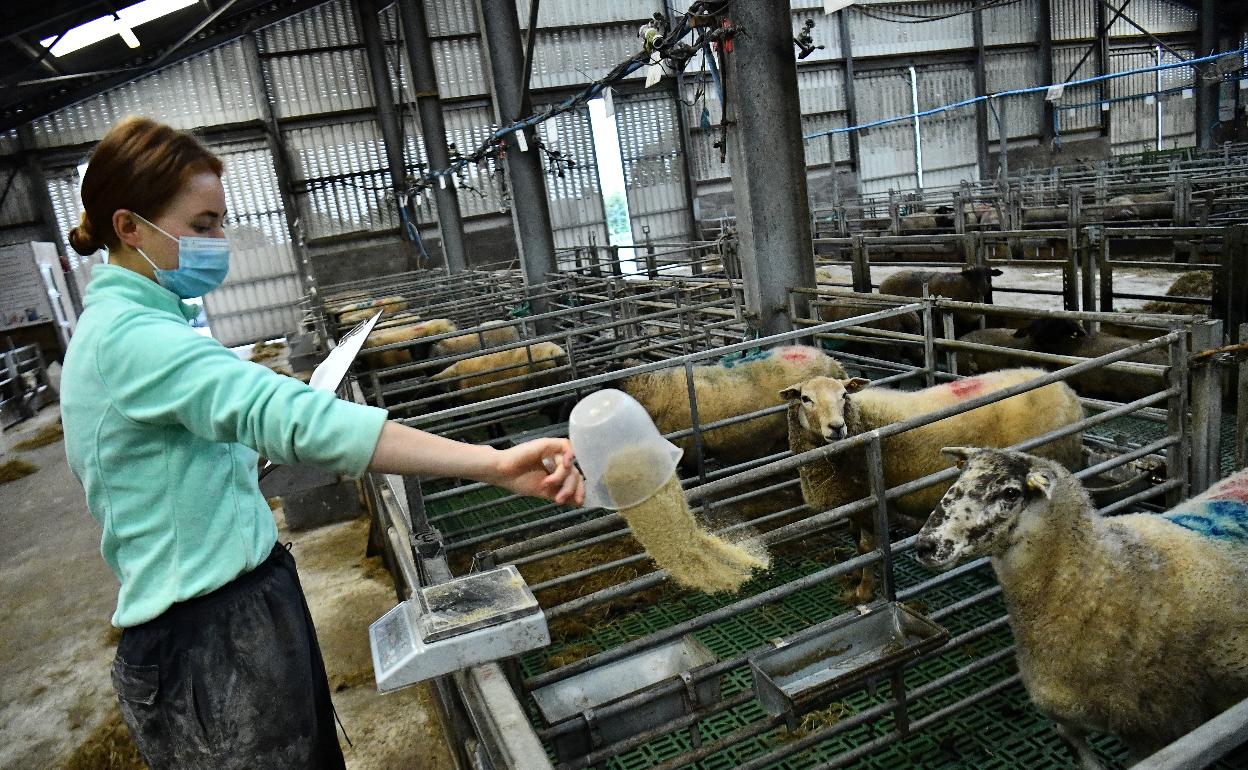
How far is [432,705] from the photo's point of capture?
12.7 feet

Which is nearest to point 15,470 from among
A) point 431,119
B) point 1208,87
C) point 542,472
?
point 431,119

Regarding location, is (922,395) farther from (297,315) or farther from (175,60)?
(175,60)

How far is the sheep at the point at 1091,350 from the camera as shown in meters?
5.74

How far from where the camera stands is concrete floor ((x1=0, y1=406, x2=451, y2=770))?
383 cm

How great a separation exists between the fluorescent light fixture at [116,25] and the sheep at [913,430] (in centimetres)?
1481

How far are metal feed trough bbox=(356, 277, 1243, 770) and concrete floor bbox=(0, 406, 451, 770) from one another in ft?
2.11

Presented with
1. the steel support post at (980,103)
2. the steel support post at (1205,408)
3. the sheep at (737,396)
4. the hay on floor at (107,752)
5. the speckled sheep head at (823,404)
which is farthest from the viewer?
the steel support post at (980,103)

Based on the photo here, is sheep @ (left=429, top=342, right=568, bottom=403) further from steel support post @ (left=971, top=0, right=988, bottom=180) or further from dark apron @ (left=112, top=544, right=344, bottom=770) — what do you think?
steel support post @ (left=971, top=0, right=988, bottom=180)

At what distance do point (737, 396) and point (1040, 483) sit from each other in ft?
10.4

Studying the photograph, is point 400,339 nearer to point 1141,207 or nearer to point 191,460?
point 191,460

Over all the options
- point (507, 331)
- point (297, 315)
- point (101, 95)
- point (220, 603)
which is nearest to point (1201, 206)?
point (507, 331)

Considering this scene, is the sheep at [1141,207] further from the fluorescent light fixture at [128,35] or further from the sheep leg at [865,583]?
the fluorescent light fixture at [128,35]

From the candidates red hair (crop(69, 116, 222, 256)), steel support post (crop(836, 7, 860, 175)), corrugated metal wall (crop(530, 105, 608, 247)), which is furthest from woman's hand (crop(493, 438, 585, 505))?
steel support post (crop(836, 7, 860, 175))

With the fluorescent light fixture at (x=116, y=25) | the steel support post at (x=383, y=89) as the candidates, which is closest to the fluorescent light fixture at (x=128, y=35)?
the fluorescent light fixture at (x=116, y=25)
